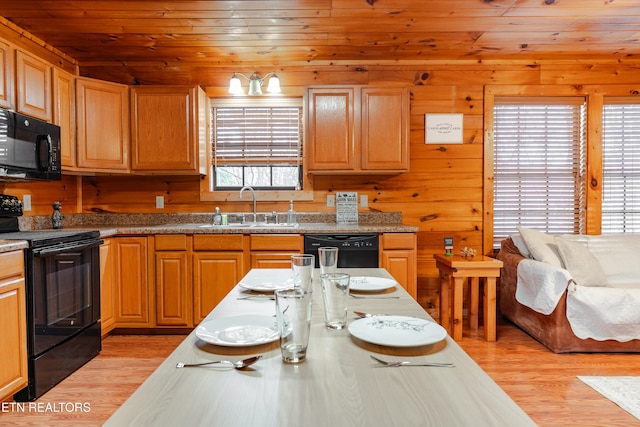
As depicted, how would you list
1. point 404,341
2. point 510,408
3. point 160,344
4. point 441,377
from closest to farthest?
point 510,408 → point 441,377 → point 404,341 → point 160,344

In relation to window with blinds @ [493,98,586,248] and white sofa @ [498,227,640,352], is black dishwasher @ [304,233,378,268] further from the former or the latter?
window with blinds @ [493,98,586,248]

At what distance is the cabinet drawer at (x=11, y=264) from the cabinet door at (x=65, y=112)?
46.5 inches

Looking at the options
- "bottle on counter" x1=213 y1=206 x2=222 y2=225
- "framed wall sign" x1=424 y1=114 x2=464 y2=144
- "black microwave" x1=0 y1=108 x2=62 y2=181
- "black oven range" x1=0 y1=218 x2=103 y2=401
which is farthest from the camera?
"framed wall sign" x1=424 y1=114 x2=464 y2=144

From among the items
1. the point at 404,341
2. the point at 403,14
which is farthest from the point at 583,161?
the point at 404,341

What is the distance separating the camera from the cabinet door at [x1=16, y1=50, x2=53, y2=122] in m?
2.76

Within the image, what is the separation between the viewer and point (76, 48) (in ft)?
12.0

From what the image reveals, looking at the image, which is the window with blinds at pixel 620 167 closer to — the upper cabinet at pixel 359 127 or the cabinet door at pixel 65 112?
the upper cabinet at pixel 359 127

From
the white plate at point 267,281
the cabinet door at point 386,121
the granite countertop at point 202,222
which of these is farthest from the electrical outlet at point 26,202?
the cabinet door at point 386,121

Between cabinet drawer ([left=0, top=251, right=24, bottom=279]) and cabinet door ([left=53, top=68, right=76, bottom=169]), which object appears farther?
cabinet door ([left=53, top=68, right=76, bottom=169])

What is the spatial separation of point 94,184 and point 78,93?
954mm

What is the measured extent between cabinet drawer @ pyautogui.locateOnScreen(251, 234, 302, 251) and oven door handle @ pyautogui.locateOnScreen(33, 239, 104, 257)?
1.14 metres

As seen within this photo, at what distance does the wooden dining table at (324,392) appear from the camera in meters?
0.63

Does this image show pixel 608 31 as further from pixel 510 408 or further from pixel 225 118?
pixel 510 408

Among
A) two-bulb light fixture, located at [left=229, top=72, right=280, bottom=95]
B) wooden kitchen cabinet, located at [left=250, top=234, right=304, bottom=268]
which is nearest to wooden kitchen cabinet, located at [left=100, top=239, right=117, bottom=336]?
wooden kitchen cabinet, located at [left=250, top=234, right=304, bottom=268]
